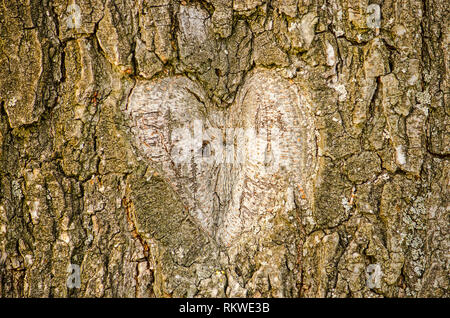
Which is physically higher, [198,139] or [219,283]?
[198,139]

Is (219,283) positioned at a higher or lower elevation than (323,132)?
lower

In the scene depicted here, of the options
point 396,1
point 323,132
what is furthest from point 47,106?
point 396,1

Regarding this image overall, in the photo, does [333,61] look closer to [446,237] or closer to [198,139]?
[198,139]

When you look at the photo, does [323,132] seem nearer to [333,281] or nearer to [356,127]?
[356,127]
